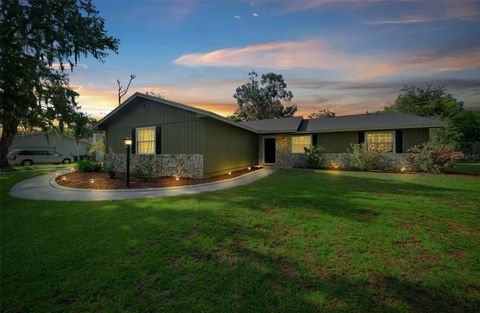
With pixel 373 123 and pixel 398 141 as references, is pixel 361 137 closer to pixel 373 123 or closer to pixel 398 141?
pixel 373 123

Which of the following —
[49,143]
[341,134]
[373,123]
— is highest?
[373,123]

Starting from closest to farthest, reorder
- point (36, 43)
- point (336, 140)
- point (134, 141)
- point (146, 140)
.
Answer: point (36, 43), point (146, 140), point (134, 141), point (336, 140)

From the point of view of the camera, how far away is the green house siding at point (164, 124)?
10133 mm

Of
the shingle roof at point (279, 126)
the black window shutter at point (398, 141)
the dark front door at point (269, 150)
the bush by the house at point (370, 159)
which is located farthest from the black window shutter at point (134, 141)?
the black window shutter at point (398, 141)

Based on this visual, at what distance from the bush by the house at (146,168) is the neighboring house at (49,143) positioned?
2194cm

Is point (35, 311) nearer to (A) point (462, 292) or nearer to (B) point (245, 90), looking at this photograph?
(A) point (462, 292)

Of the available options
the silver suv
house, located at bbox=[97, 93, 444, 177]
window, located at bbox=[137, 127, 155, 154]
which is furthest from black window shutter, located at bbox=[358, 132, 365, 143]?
the silver suv

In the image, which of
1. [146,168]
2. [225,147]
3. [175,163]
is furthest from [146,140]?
[225,147]

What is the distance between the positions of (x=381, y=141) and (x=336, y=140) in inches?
99.9

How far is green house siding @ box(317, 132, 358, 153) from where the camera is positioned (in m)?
13.8

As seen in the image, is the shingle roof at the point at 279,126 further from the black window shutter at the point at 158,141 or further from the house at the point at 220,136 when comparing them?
the black window shutter at the point at 158,141

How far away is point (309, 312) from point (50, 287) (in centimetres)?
273

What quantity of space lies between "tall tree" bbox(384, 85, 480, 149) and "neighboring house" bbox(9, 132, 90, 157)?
151 feet

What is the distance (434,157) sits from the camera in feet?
36.4
